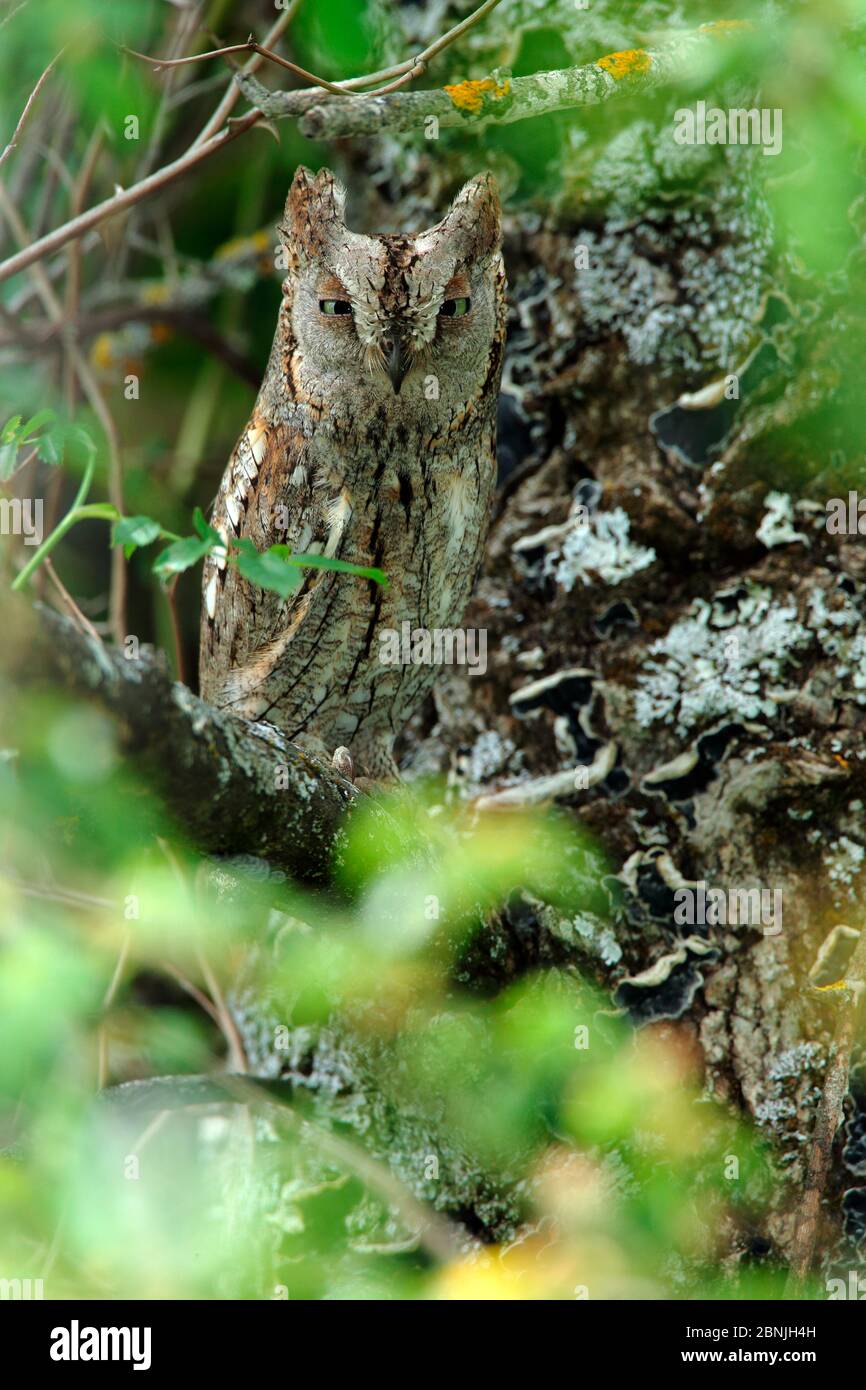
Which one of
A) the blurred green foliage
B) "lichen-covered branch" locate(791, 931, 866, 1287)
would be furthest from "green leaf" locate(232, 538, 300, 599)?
"lichen-covered branch" locate(791, 931, 866, 1287)

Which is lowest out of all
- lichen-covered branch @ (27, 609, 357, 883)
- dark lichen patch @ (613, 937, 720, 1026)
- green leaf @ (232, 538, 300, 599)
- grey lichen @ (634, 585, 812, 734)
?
dark lichen patch @ (613, 937, 720, 1026)

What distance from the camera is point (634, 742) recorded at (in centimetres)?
202

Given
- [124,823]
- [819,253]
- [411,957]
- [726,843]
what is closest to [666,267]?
[819,253]

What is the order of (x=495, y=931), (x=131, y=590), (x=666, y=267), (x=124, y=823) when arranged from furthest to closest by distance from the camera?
(x=131, y=590)
(x=666, y=267)
(x=495, y=931)
(x=124, y=823)

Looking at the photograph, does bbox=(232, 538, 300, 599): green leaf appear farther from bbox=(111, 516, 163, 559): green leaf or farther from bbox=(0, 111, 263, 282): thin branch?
bbox=(0, 111, 263, 282): thin branch

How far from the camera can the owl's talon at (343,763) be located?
2.16 m

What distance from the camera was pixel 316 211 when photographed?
6.19 feet

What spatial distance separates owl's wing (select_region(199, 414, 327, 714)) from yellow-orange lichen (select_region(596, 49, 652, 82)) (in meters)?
0.76

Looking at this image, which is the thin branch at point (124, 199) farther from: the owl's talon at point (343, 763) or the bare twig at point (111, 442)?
the owl's talon at point (343, 763)

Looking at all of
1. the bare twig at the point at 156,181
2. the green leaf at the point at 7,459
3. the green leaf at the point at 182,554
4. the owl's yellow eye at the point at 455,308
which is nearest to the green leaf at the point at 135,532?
the green leaf at the point at 182,554

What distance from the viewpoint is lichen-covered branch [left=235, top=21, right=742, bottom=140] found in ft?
4.31

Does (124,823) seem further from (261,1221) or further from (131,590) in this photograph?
(131,590)

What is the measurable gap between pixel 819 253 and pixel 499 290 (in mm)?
551

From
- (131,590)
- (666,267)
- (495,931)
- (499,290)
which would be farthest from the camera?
(131,590)
